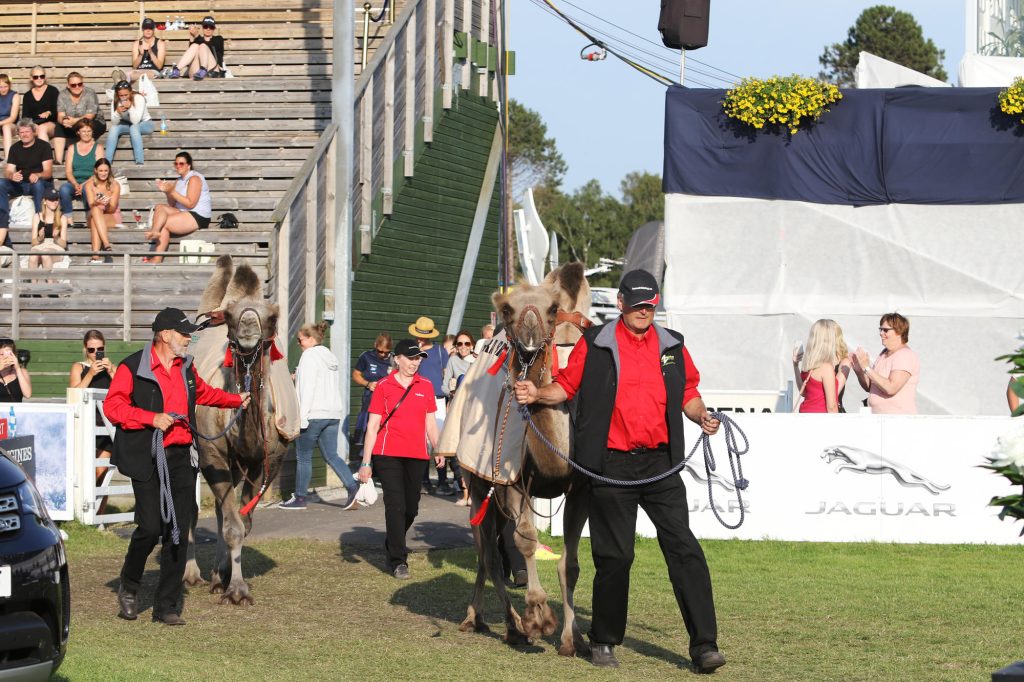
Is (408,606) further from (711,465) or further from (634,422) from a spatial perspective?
(711,465)

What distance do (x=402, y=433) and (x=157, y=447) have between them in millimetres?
3410

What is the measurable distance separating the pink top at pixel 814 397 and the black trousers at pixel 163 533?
7.00 meters

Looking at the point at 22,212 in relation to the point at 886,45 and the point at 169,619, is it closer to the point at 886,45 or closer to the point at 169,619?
the point at 169,619

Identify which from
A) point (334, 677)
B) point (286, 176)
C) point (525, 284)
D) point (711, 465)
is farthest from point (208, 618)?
point (286, 176)

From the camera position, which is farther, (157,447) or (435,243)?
(435,243)

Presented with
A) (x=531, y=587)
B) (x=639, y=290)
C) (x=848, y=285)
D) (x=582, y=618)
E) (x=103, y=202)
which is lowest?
(x=582, y=618)

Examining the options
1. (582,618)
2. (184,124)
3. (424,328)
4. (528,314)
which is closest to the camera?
(528,314)

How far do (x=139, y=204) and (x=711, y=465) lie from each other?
469 inches

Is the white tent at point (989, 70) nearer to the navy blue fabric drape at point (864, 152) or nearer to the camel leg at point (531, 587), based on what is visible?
the navy blue fabric drape at point (864, 152)

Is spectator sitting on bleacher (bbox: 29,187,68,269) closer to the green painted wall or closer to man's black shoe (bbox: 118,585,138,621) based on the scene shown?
the green painted wall

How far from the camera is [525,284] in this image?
9180mm

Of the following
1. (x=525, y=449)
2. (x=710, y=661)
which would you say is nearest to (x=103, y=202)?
(x=525, y=449)

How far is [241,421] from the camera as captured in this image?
37.0 feet

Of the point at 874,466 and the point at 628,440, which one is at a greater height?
the point at 628,440
